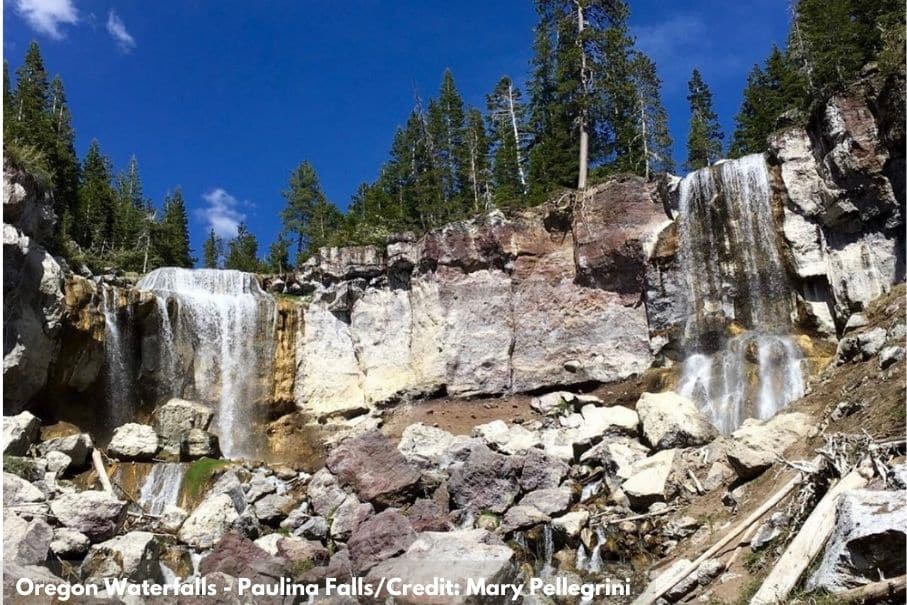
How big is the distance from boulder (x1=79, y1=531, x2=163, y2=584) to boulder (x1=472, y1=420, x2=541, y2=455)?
36.7 feet

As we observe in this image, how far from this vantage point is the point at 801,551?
355 inches

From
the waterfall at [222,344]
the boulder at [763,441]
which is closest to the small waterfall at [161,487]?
the waterfall at [222,344]

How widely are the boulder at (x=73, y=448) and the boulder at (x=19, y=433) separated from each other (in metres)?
0.42

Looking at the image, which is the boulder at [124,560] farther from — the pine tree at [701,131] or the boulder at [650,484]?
the pine tree at [701,131]

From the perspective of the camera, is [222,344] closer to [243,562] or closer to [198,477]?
[198,477]

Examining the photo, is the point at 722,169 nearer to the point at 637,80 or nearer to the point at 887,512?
the point at 637,80

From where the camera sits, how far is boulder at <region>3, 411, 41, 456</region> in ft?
67.3

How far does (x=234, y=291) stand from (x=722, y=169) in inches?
877

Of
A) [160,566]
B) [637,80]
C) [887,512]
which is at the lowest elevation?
[160,566]

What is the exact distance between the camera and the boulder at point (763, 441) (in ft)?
46.7

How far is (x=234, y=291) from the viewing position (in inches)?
1307

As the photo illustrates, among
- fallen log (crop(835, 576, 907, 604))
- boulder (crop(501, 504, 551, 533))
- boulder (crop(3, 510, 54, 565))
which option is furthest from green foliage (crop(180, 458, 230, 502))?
fallen log (crop(835, 576, 907, 604))

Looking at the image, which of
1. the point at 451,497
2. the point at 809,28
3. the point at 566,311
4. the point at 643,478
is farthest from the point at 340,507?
the point at 809,28

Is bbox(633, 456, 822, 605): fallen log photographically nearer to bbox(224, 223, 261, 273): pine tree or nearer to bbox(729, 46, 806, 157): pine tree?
bbox(729, 46, 806, 157): pine tree
